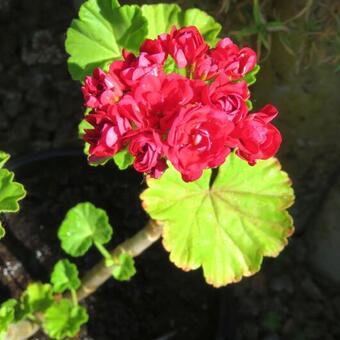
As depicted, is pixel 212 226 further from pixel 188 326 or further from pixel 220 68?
pixel 188 326

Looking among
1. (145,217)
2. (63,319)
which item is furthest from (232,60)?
(145,217)

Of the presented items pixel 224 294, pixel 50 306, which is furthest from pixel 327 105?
pixel 50 306

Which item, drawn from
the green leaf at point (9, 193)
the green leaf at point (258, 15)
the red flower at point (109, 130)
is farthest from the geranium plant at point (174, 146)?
the green leaf at point (258, 15)

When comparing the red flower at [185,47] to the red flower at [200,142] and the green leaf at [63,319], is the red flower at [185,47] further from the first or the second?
the green leaf at [63,319]

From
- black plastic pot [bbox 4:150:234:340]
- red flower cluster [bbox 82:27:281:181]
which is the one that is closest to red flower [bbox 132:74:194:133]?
red flower cluster [bbox 82:27:281:181]

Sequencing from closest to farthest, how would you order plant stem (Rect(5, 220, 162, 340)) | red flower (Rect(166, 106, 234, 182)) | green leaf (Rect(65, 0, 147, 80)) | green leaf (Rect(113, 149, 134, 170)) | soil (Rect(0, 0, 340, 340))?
1. red flower (Rect(166, 106, 234, 182))
2. green leaf (Rect(113, 149, 134, 170))
3. green leaf (Rect(65, 0, 147, 80))
4. plant stem (Rect(5, 220, 162, 340))
5. soil (Rect(0, 0, 340, 340))

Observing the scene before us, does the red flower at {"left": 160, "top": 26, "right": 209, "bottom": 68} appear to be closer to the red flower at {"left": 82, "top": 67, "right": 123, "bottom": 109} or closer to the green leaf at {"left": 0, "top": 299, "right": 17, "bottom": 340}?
the red flower at {"left": 82, "top": 67, "right": 123, "bottom": 109}

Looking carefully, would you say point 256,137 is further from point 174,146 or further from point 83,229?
point 83,229
